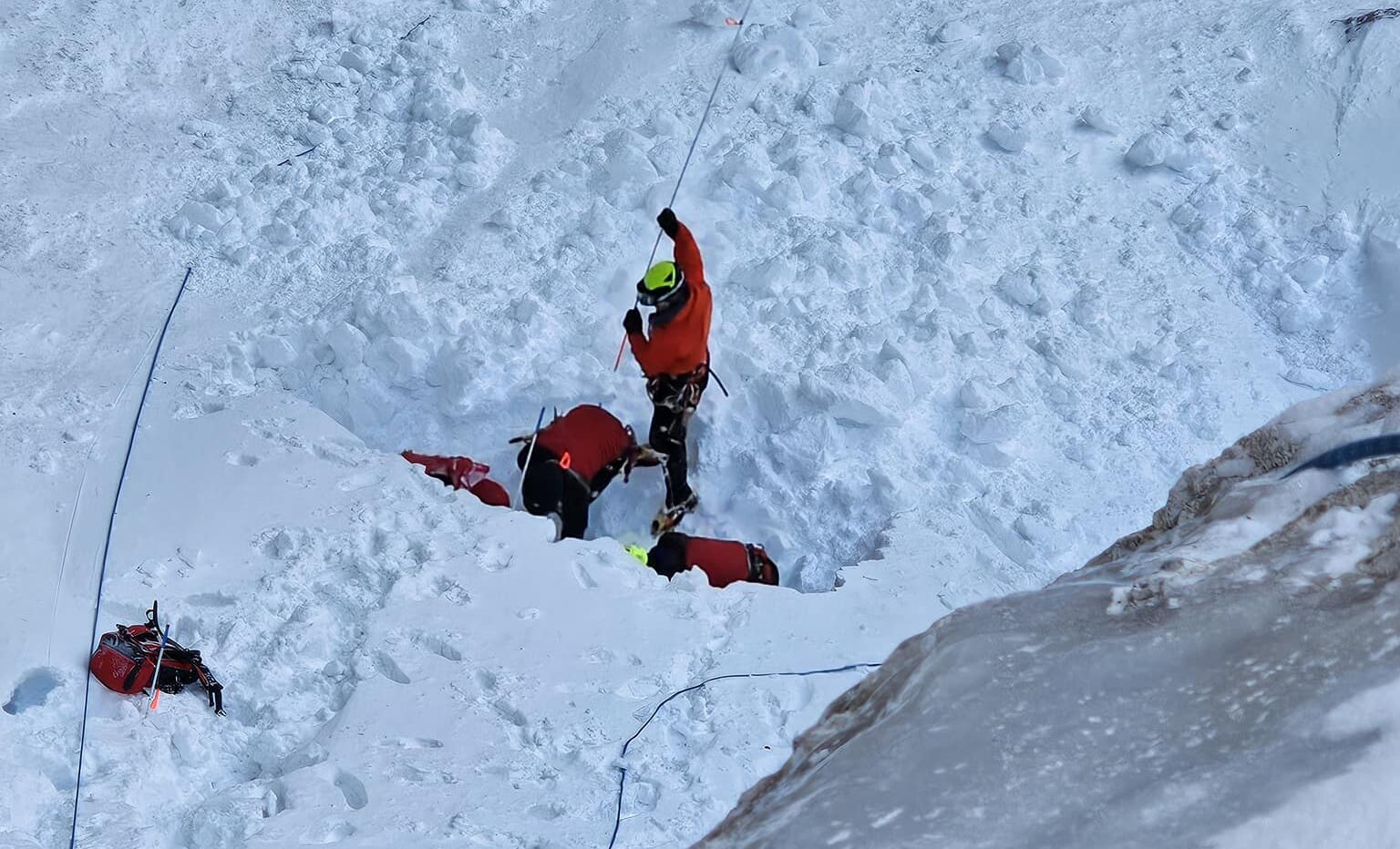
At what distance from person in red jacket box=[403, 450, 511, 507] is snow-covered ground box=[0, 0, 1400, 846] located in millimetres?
173

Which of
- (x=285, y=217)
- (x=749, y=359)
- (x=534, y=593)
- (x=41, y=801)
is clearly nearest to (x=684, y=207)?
(x=749, y=359)

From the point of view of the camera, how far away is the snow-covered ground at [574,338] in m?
4.20

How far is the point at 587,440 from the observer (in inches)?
212

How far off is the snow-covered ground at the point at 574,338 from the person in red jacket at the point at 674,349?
271 mm

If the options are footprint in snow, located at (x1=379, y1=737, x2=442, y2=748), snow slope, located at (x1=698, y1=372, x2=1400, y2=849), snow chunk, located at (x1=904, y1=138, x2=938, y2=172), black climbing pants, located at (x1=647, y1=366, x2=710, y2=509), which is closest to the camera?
snow slope, located at (x1=698, y1=372, x2=1400, y2=849)

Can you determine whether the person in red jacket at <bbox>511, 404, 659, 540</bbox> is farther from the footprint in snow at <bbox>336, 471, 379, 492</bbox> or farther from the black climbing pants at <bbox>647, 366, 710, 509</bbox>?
the footprint in snow at <bbox>336, 471, 379, 492</bbox>

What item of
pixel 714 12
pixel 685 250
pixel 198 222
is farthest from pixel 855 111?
pixel 198 222

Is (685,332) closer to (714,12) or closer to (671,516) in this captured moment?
(671,516)

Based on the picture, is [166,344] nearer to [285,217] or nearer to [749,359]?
[285,217]

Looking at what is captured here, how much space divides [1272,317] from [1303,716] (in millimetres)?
5161

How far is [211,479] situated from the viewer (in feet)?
16.7

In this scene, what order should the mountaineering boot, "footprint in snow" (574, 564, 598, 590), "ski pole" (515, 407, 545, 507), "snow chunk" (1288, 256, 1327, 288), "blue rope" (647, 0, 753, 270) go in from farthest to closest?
"blue rope" (647, 0, 753, 270) < "snow chunk" (1288, 256, 1327, 288) < the mountaineering boot < "ski pole" (515, 407, 545, 507) < "footprint in snow" (574, 564, 598, 590)

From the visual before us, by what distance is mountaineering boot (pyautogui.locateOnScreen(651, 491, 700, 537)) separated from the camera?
562cm

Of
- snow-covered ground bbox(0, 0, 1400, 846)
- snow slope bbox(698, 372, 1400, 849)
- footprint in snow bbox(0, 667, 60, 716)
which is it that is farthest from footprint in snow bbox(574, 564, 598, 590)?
snow slope bbox(698, 372, 1400, 849)
